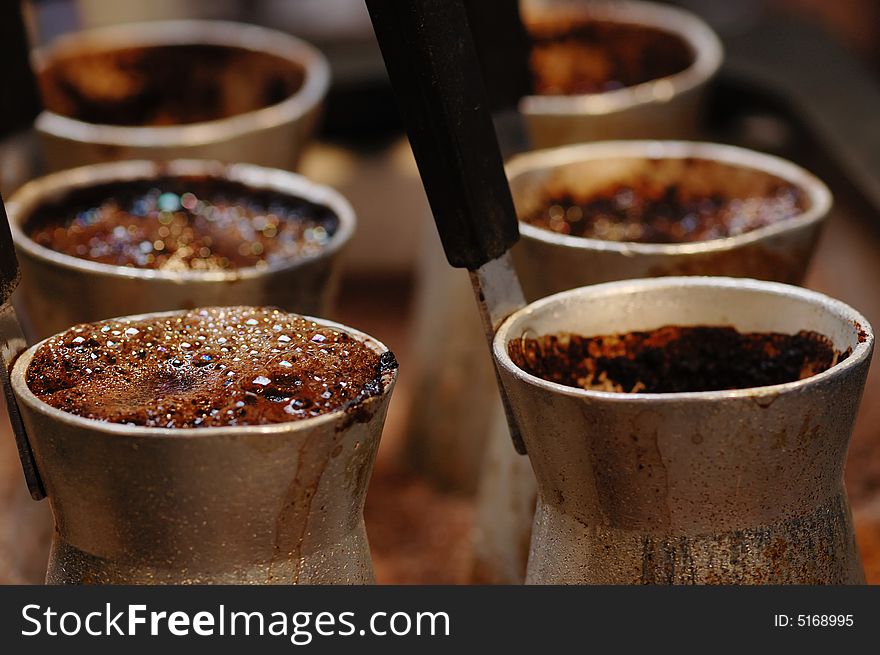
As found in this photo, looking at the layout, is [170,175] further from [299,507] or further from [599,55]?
[599,55]

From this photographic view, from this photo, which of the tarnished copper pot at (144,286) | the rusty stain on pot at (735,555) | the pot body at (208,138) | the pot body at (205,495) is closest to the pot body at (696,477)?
the rusty stain on pot at (735,555)

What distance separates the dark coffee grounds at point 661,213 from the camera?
3.42 ft

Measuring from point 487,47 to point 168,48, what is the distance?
0.47 m

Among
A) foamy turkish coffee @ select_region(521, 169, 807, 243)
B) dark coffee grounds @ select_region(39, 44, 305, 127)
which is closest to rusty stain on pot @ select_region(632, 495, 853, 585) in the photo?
foamy turkish coffee @ select_region(521, 169, 807, 243)

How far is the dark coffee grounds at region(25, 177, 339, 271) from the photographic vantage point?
0.95m

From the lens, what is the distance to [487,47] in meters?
1.14

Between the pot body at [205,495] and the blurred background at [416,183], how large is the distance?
480mm

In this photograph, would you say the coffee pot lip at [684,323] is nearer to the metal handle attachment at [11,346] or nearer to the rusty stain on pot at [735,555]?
the rusty stain on pot at [735,555]

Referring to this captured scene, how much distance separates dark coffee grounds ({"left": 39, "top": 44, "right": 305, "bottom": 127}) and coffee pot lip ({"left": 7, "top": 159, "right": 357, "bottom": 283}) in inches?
9.4

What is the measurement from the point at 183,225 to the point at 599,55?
726 millimetres

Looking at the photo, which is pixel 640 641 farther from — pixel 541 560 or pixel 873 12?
pixel 873 12

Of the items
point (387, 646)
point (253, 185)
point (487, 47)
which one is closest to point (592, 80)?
point (487, 47)

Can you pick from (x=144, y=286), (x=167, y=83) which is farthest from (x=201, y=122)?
(x=144, y=286)

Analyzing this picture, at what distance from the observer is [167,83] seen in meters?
1.45
